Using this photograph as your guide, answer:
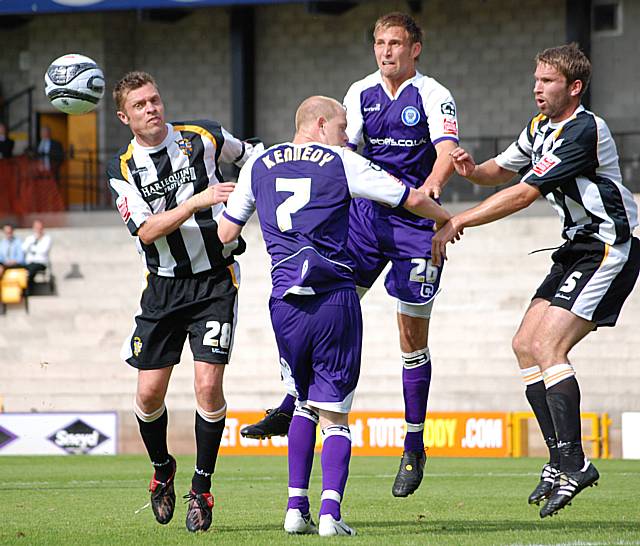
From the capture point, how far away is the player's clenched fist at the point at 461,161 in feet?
26.2

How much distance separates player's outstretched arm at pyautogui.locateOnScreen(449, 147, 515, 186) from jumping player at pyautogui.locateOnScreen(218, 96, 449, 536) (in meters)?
0.83

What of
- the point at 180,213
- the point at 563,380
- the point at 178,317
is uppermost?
the point at 180,213

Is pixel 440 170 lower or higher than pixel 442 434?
higher

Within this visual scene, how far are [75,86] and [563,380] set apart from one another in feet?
12.8

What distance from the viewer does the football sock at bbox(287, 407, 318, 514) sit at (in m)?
7.20

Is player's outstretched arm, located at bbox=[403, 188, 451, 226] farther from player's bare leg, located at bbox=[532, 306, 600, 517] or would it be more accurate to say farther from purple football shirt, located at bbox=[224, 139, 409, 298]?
player's bare leg, located at bbox=[532, 306, 600, 517]

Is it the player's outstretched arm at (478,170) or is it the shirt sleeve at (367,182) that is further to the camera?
the player's outstretched arm at (478,170)

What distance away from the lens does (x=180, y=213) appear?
25.6 ft

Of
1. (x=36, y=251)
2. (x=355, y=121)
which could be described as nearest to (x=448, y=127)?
(x=355, y=121)

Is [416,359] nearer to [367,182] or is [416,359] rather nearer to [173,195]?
[173,195]

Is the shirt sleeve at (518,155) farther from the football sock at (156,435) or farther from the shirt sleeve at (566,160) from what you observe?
the football sock at (156,435)

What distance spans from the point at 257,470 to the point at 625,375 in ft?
23.5

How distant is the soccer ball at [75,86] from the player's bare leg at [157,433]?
2054 millimetres

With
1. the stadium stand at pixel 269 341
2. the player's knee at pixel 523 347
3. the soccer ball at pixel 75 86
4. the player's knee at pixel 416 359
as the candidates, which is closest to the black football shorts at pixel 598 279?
the player's knee at pixel 523 347
